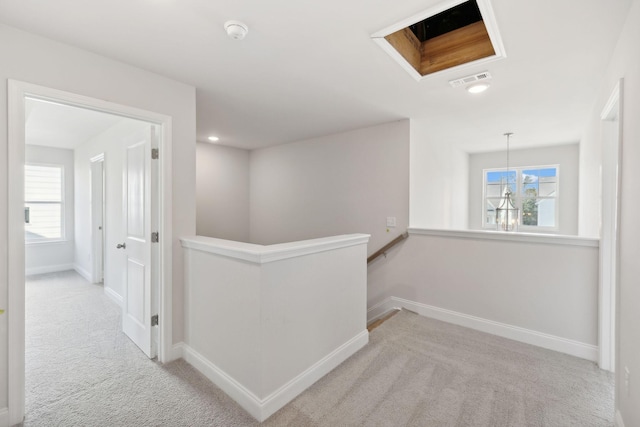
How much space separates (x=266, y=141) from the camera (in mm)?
4867

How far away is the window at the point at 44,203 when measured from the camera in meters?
5.20

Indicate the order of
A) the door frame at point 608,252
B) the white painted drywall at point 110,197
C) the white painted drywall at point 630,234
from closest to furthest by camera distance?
1. the white painted drywall at point 630,234
2. the door frame at point 608,252
3. the white painted drywall at point 110,197

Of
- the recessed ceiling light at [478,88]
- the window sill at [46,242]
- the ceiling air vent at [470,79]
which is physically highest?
the ceiling air vent at [470,79]

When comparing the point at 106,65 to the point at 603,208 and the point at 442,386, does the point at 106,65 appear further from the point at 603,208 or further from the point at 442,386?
the point at 603,208

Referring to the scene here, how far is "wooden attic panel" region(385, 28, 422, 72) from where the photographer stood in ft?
6.48

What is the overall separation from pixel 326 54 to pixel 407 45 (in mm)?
652

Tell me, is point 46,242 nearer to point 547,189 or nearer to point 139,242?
point 139,242

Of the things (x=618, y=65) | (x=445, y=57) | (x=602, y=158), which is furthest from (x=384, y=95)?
(x=602, y=158)

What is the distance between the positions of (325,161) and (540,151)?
4348 mm

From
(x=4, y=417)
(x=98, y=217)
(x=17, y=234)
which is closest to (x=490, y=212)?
(x=17, y=234)

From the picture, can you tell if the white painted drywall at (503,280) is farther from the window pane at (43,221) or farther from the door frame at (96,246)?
the window pane at (43,221)

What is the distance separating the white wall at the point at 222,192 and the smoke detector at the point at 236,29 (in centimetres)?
348

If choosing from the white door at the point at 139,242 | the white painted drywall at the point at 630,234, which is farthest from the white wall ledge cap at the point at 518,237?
the white door at the point at 139,242

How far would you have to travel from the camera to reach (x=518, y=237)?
2850mm
